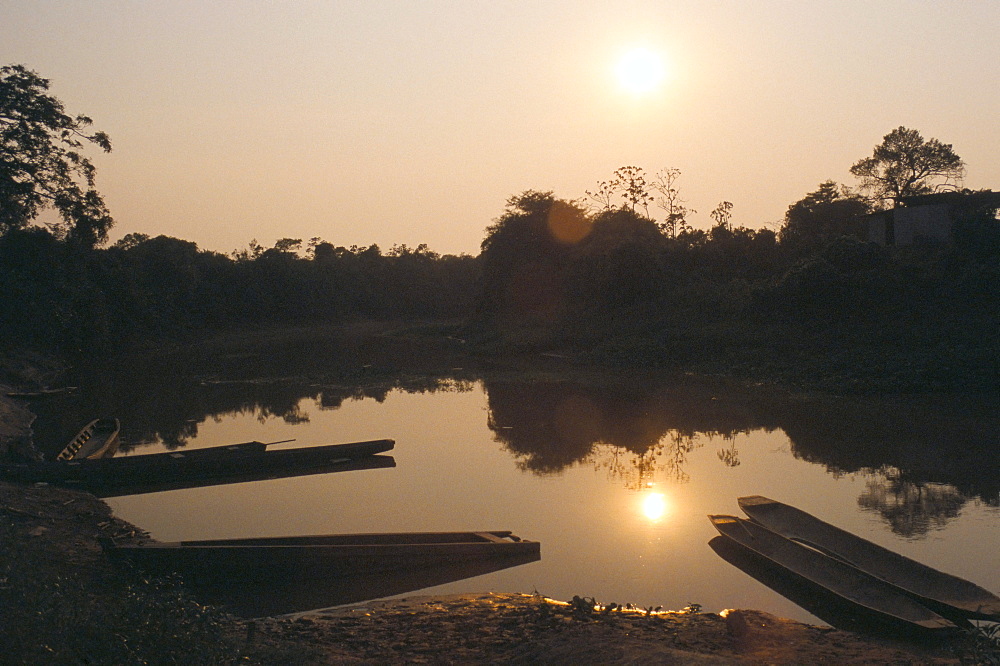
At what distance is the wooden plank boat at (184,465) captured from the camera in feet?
45.6

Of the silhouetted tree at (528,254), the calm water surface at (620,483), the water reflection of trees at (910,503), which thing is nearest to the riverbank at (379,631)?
the calm water surface at (620,483)

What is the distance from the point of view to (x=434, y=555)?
9523 mm

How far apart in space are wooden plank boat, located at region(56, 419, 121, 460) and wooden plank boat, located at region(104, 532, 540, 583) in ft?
24.1

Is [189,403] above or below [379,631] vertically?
above

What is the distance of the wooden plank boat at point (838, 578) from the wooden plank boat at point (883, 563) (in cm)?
19

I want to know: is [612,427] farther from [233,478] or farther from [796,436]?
[233,478]

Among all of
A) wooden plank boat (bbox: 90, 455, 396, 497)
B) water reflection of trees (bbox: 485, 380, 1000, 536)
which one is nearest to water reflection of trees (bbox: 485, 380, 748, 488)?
water reflection of trees (bbox: 485, 380, 1000, 536)

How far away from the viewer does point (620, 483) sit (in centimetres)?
1477

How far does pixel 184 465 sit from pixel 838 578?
11826 millimetres

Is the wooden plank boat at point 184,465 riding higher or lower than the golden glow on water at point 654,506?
higher

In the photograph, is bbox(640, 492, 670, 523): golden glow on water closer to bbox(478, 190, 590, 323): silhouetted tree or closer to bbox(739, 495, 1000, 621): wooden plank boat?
bbox(739, 495, 1000, 621): wooden plank boat

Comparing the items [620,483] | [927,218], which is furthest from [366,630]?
[927,218]

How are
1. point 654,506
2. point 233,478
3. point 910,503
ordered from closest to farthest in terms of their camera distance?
point 910,503 < point 654,506 < point 233,478

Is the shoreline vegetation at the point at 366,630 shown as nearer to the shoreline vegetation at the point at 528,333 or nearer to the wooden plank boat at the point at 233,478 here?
the shoreline vegetation at the point at 528,333
